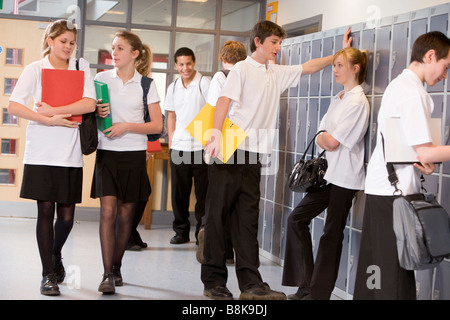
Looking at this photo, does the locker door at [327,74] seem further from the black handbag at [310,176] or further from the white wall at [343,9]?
the white wall at [343,9]

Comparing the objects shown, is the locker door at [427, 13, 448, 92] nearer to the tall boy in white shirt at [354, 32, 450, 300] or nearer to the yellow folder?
the tall boy in white shirt at [354, 32, 450, 300]

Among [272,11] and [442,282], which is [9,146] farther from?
[442,282]

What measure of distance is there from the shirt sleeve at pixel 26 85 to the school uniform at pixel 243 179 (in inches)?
42.1

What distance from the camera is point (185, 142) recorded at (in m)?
5.34

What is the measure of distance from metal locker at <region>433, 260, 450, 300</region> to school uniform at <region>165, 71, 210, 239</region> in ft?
8.59

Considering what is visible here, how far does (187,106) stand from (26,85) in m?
2.03

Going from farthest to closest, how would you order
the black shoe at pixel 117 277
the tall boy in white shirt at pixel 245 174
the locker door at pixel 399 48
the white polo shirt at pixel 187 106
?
1. the white polo shirt at pixel 187 106
2. the black shoe at pixel 117 277
3. the tall boy in white shirt at pixel 245 174
4. the locker door at pixel 399 48

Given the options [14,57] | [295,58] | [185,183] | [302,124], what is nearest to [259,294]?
[302,124]

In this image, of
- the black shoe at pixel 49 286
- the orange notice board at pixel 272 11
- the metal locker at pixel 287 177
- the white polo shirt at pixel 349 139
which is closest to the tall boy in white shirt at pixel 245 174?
the white polo shirt at pixel 349 139

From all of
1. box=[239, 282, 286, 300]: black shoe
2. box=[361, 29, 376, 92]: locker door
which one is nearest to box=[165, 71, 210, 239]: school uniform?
box=[239, 282, 286, 300]: black shoe

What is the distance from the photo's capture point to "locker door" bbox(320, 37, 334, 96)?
401 centimetres

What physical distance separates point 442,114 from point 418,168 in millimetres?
615

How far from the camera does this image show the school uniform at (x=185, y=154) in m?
5.36

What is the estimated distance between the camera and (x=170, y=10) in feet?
21.6
